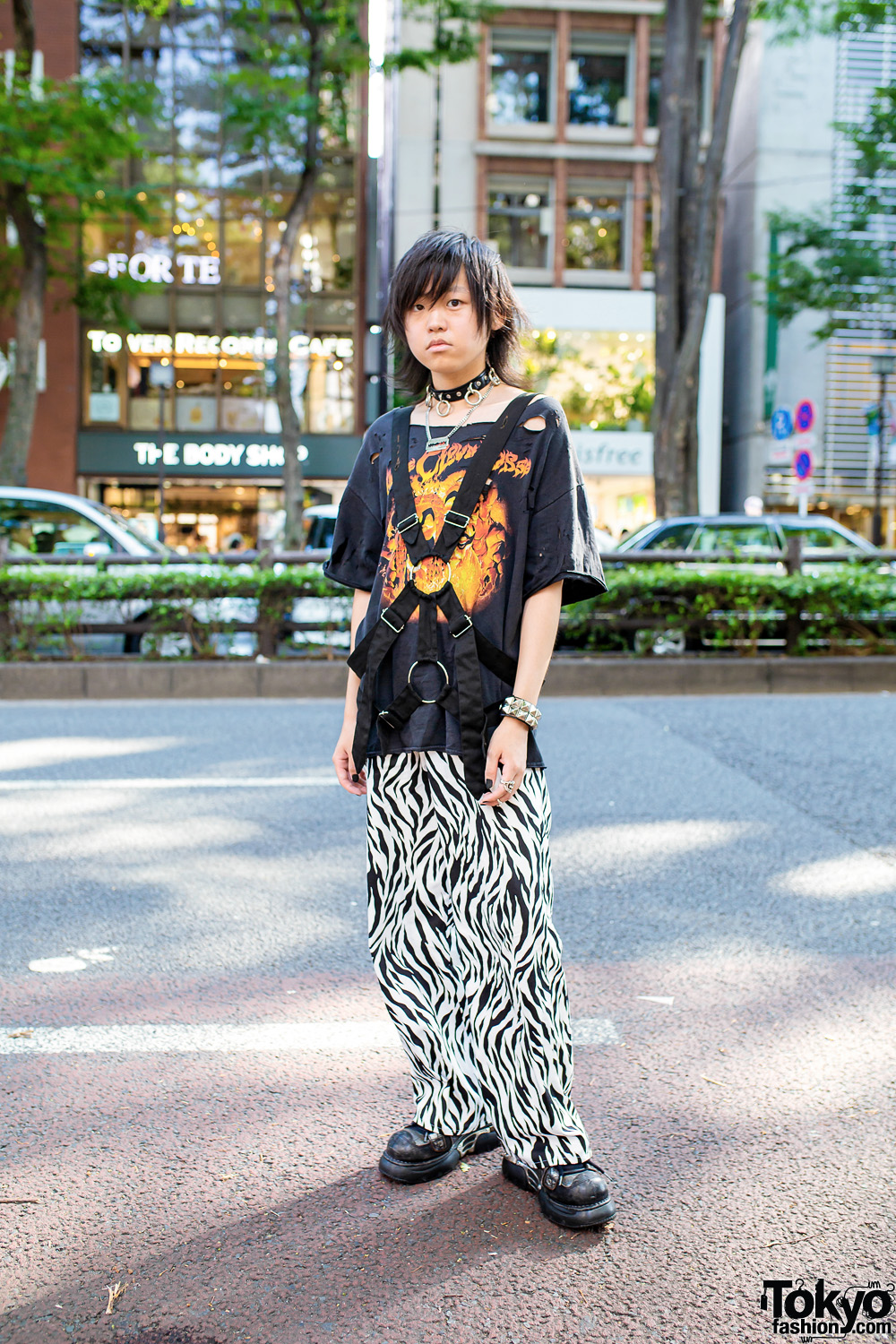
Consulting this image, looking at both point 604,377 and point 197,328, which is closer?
point 197,328

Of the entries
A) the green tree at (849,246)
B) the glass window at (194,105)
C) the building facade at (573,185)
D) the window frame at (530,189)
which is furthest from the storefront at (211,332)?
the green tree at (849,246)

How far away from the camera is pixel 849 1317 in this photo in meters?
1.92

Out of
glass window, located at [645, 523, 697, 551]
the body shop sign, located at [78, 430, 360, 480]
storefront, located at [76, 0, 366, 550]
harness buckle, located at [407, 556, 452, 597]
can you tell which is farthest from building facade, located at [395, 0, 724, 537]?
harness buckle, located at [407, 556, 452, 597]

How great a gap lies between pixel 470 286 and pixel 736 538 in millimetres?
10656

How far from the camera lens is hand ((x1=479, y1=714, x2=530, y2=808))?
6.86 ft

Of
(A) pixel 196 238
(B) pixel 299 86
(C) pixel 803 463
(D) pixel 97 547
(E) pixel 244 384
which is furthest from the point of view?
(E) pixel 244 384

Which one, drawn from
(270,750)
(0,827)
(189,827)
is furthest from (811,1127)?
(270,750)

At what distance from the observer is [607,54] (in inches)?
1129

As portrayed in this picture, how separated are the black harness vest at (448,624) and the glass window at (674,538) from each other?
10.3 m

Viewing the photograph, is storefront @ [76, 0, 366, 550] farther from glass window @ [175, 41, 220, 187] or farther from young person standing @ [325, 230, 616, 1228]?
young person standing @ [325, 230, 616, 1228]

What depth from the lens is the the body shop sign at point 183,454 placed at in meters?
27.5

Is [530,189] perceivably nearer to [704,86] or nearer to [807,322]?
[704,86]

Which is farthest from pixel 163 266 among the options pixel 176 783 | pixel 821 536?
pixel 176 783

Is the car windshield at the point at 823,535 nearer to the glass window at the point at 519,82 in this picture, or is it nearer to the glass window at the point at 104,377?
the glass window at the point at 104,377
